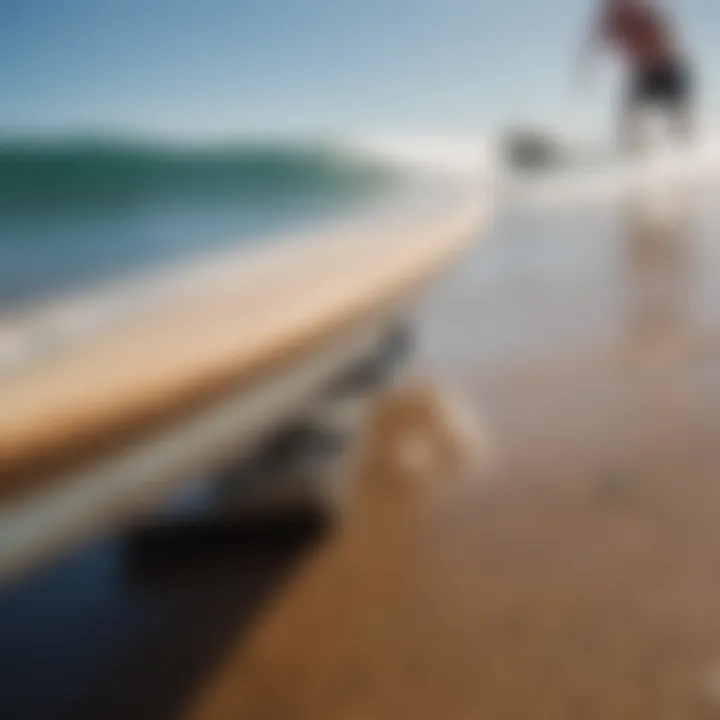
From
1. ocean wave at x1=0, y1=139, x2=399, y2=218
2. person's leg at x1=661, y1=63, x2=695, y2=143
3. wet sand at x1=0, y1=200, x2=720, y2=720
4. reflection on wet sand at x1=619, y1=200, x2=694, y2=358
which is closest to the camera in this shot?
wet sand at x1=0, y1=200, x2=720, y2=720

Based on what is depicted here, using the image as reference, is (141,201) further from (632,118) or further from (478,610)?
(632,118)

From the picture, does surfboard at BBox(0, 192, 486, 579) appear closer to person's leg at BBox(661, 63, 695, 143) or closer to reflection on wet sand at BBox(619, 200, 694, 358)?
reflection on wet sand at BBox(619, 200, 694, 358)

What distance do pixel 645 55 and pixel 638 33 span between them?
159 millimetres

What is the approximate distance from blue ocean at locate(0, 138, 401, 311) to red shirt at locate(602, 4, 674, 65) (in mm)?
2511

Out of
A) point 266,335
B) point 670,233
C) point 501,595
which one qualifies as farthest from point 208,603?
point 670,233

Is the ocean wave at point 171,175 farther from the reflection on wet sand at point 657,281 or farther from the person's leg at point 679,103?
the person's leg at point 679,103

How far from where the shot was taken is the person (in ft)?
14.9

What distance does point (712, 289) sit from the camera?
248cm

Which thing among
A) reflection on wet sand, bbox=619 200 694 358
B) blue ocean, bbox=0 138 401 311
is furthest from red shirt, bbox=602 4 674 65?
blue ocean, bbox=0 138 401 311

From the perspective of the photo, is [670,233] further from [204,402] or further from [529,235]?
[204,402]

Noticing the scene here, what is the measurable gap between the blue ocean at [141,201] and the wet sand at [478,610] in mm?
377

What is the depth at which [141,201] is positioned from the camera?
201 centimetres

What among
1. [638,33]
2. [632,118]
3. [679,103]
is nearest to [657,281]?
[638,33]

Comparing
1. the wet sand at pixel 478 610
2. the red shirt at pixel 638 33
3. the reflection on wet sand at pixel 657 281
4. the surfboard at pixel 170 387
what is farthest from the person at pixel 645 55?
the surfboard at pixel 170 387
